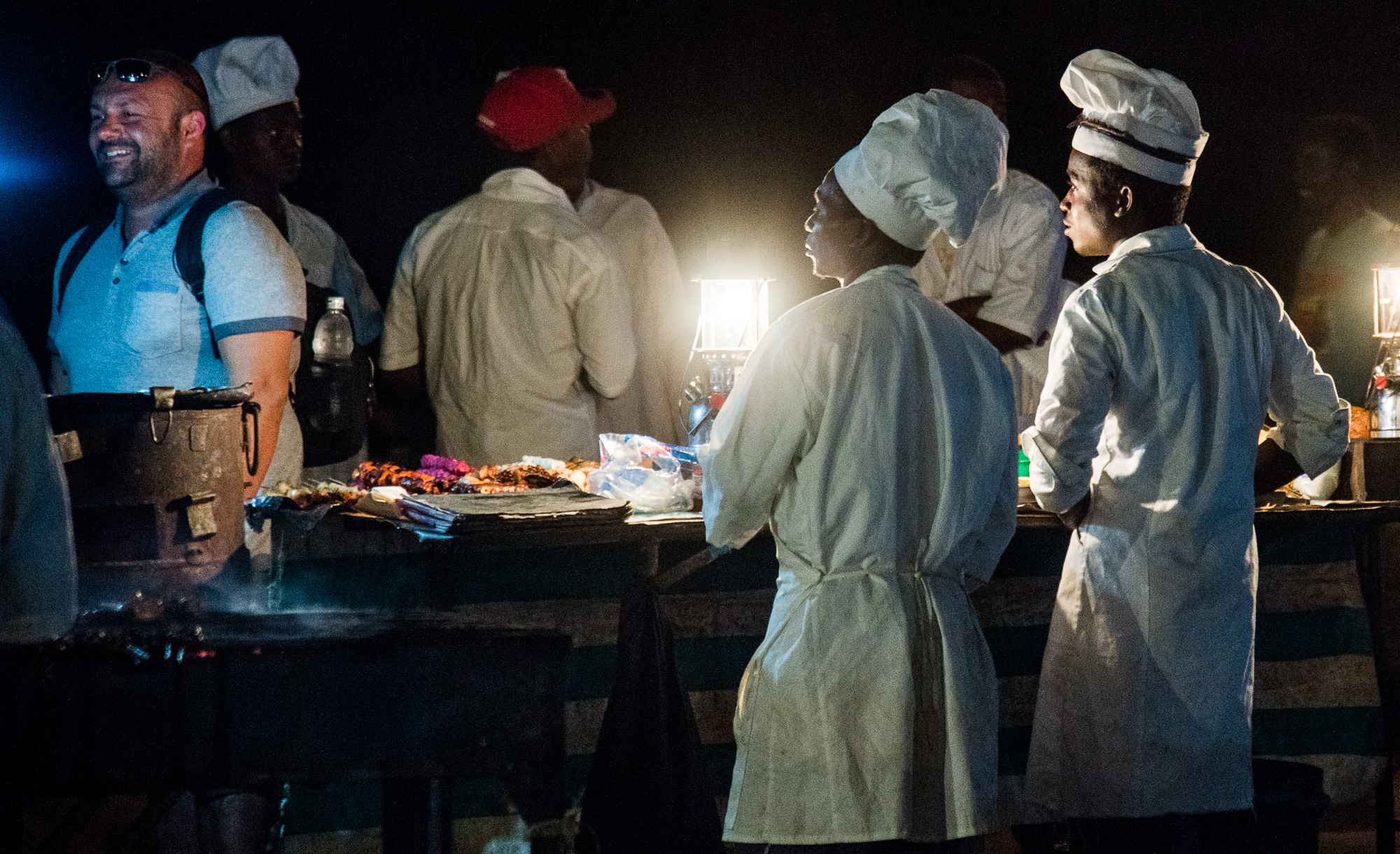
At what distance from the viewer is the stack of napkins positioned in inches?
125

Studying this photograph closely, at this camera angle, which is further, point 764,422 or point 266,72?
point 266,72

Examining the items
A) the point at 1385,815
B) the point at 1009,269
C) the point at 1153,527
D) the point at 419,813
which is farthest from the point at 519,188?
the point at 1385,815

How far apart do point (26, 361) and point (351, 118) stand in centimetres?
449

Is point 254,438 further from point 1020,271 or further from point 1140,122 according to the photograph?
point 1020,271

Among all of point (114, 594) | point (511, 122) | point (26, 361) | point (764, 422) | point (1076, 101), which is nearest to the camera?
point (26, 361)

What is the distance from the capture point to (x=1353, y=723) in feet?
13.2

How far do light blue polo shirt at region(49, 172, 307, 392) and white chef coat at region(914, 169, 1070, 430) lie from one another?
241cm

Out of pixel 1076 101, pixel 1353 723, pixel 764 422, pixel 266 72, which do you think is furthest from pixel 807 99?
pixel 764 422

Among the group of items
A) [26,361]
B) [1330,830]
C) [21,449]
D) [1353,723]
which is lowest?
[1330,830]

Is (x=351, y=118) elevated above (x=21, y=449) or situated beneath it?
elevated above

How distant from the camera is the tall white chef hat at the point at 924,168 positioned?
2496 mm

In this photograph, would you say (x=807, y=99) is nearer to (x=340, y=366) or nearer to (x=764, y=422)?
(x=340, y=366)

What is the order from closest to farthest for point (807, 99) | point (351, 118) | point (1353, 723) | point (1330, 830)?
1. point (1353, 723)
2. point (1330, 830)
3. point (351, 118)
4. point (807, 99)

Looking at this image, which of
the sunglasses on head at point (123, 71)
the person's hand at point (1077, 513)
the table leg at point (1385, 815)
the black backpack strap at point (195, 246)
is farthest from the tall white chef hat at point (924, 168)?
the table leg at point (1385, 815)
